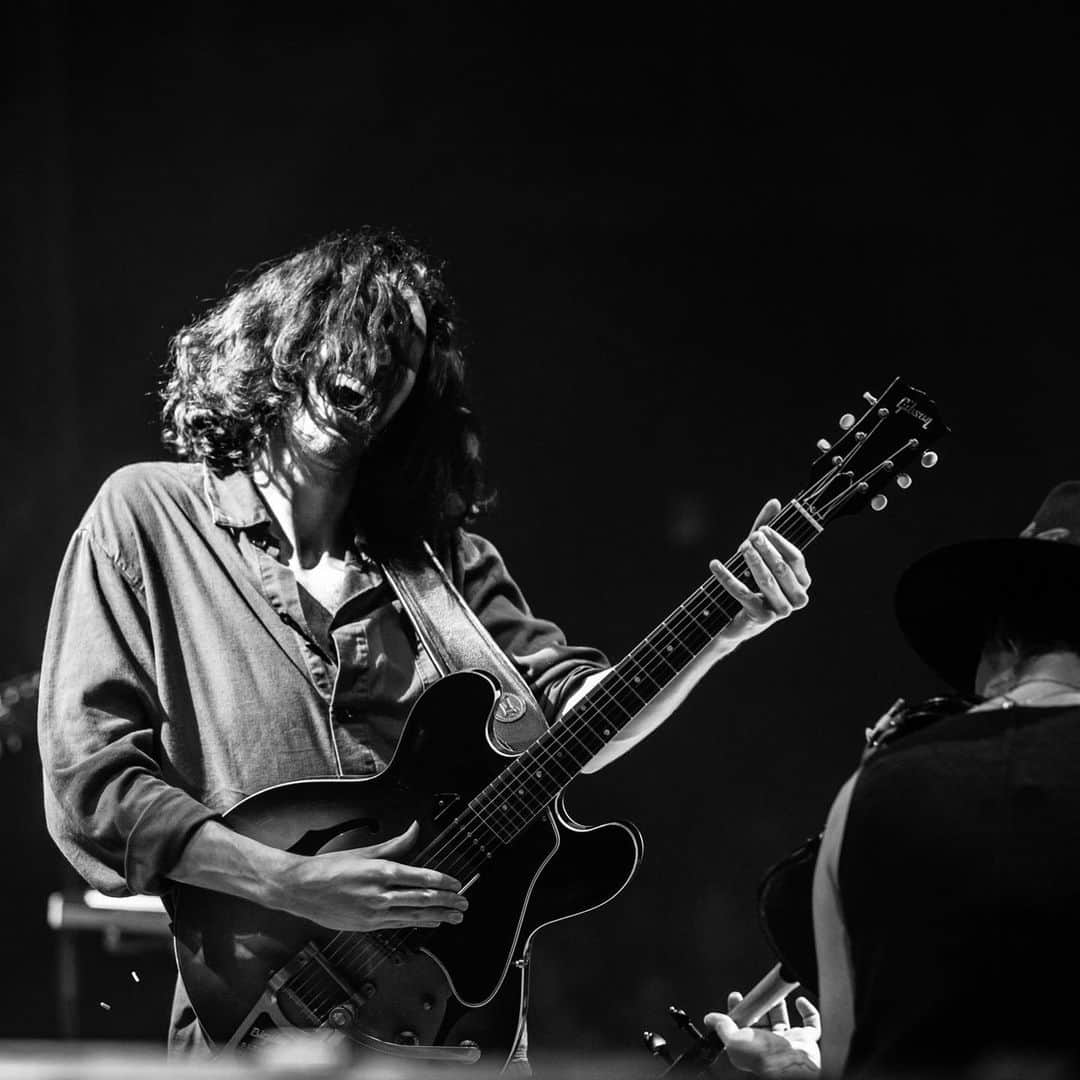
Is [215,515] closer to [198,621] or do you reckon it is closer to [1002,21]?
[198,621]

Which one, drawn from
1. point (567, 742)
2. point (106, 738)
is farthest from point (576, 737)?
point (106, 738)

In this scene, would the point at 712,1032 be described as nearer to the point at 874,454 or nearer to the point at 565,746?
the point at 565,746

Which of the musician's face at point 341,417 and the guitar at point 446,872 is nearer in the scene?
the guitar at point 446,872

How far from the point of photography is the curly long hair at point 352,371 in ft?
8.91

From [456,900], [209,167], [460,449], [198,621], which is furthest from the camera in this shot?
[209,167]

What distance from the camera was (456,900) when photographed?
2297 millimetres

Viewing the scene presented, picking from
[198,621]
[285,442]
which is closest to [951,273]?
[285,442]

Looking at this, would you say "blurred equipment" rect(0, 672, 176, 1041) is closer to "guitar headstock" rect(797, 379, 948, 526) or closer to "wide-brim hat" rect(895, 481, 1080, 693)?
"guitar headstock" rect(797, 379, 948, 526)

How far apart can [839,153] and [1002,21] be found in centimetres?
57

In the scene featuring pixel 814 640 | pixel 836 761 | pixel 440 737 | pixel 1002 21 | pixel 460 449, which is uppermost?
pixel 1002 21

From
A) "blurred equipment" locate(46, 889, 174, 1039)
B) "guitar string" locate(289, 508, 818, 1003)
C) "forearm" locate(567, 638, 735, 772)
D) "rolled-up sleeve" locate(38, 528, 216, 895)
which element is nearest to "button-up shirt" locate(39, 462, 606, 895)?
"rolled-up sleeve" locate(38, 528, 216, 895)

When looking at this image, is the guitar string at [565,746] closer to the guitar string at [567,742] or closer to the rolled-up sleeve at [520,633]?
the guitar string at [567,742]

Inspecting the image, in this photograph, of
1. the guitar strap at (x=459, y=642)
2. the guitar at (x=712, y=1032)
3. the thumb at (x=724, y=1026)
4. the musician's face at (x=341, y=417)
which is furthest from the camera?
the musician's face at (x=341, y=417)

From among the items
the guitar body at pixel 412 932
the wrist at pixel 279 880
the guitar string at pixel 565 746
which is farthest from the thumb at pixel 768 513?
the wrist at pixel 279 880
